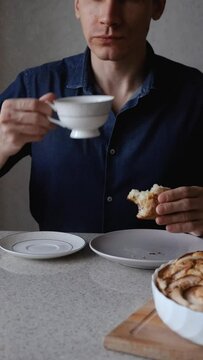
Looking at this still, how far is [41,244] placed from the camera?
1438mm

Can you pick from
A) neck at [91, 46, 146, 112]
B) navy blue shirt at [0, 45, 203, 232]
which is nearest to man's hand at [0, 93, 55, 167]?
navy blue shirt at [0, 45, 203, 232]

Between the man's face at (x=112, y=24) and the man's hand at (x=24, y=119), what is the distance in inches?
15.8

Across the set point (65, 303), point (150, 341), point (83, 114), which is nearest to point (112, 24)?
point (83, 114)

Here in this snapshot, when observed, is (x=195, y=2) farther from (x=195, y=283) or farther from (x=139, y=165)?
(x=195, y=283)

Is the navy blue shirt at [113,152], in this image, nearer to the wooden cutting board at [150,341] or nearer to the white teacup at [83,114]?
the white teacup at [83,114]

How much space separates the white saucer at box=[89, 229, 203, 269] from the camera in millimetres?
1311

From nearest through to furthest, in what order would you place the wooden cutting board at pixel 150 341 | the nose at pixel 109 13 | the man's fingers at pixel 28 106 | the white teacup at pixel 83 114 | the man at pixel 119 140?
1. the wooden cutting board at pixel 150 341
2. the white teacup at pixel 83 114
3. the man's fingers at pixel 28 106
4. the nose at pixel 109 13
5. the man at pixel 119 140

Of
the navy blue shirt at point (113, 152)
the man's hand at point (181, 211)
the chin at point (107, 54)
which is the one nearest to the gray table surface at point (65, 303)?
the man's hand at point (181, 211)

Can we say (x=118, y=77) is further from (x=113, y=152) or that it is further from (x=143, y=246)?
(x=143, y=246)

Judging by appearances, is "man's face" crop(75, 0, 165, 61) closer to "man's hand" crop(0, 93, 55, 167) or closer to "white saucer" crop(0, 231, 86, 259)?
"man's hand" crop(0, 93, 55, 167)

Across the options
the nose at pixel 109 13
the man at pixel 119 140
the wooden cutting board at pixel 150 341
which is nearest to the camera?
the wooden cutting board at pixel 150 341

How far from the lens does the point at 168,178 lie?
185 cm

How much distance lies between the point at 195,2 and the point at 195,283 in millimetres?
1931

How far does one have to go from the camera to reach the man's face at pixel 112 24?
162 centimetres
